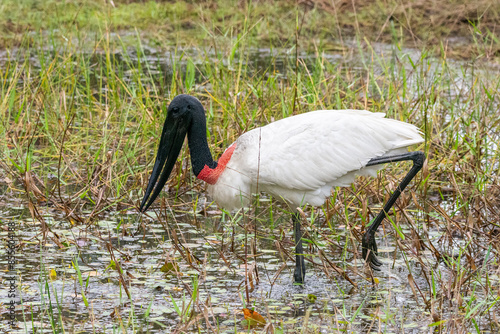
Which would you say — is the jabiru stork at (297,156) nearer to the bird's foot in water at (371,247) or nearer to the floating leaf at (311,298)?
the bird's foot in water at (371,247)

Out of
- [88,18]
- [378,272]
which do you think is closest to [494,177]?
[378,272]

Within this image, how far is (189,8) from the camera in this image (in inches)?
468

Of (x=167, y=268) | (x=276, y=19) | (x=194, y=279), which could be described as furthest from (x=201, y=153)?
(x=276, y=19)

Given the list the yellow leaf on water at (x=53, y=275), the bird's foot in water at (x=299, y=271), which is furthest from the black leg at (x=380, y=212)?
the yellow leaf on water at (x=53, y=275)

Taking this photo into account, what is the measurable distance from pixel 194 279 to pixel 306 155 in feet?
3.62

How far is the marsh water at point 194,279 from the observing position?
142 inches

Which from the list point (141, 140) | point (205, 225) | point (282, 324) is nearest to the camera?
point (282, 324)

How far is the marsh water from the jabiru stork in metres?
0.14

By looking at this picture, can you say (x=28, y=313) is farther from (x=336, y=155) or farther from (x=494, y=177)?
(x=494, y=177)

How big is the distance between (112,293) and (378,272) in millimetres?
1449

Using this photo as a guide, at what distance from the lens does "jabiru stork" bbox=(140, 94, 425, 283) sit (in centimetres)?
434

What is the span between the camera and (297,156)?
436 cm

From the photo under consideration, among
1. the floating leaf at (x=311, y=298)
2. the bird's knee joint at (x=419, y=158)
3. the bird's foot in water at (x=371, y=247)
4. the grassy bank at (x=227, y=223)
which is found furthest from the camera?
the bird's knee joint at (x=419, y=158)

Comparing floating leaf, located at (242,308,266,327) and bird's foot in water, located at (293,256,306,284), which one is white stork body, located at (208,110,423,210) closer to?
bird's foot in water, located at (293,256,306,284)
